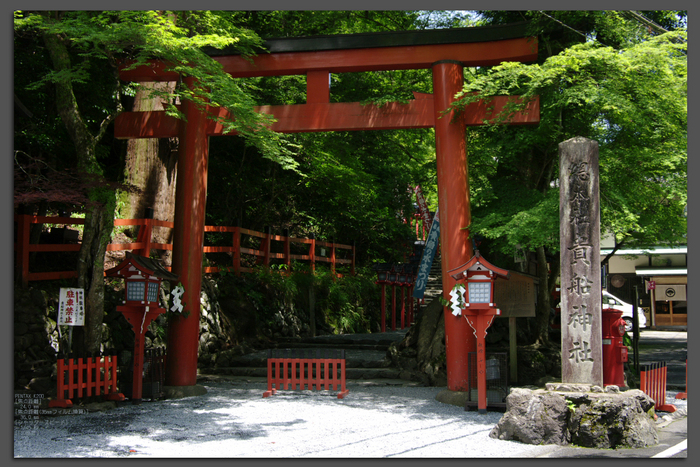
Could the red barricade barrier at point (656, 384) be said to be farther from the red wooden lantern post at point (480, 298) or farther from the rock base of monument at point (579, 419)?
the red wooden lantern post at point (480, 298)

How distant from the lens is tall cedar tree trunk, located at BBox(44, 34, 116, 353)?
8.90 m

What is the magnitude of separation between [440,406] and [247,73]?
20.8 ft

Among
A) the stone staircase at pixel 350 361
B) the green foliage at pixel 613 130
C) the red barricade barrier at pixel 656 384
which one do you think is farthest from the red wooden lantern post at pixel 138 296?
the red barricade barrier at pixel 656 384

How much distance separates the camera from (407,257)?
23.8 metres

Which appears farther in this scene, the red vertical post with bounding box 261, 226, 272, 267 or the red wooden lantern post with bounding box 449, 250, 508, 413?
the red vertical post with bounding box 261, 226, 272, 267

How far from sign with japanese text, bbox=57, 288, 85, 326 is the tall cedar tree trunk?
1.54 feet

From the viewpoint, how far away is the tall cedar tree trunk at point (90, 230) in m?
8.90

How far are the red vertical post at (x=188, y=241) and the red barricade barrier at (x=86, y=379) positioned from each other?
3.64 feet

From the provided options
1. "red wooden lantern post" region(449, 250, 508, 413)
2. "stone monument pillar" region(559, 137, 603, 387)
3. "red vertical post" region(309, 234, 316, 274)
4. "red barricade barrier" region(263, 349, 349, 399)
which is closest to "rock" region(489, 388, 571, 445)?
"stone monument pillar" region(559, 137, 603, 387)

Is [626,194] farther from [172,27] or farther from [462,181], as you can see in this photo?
[172,27]

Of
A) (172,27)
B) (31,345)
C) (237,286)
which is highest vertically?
(172,27)

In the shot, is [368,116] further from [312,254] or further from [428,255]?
[312,254]

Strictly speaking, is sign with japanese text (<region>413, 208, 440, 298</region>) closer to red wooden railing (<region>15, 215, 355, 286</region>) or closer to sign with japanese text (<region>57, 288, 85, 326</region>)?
red wooden railing (<region>15, 215, 355, 286</region>)

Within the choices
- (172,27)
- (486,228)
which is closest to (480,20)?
(486,228)
